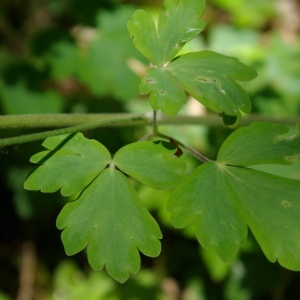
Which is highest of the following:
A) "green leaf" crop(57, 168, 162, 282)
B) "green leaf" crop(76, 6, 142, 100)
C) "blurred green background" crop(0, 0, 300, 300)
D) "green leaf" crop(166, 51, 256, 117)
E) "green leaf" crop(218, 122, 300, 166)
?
"green leaf" crop(166, 51, 256, 117)

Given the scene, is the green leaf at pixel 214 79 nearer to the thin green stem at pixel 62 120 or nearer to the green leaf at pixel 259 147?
the green leaf at pixel 259 147

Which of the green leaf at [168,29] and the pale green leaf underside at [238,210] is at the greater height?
the green leaf at [168,29]

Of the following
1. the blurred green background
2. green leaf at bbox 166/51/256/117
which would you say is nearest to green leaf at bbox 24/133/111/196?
green leaf at bbox 166/51/256/117

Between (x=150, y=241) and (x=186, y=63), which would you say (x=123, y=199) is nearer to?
(x=150, y=241)

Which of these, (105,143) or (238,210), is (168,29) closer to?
(238,210)

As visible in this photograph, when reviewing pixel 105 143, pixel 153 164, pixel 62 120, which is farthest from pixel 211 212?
pixel 105 143

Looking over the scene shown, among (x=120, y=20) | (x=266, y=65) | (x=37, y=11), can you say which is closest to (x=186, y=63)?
(x=120, y=20)

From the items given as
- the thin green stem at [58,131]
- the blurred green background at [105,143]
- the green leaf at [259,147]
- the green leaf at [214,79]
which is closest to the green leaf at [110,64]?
the blurred green background at [105,143]

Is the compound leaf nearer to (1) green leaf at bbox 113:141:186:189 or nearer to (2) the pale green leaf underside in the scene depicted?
(2) the pale green leaf underside
